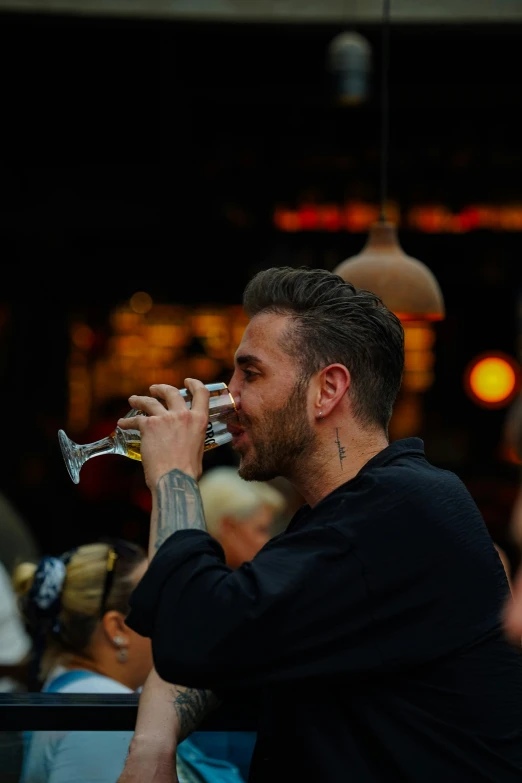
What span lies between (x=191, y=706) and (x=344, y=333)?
81cm

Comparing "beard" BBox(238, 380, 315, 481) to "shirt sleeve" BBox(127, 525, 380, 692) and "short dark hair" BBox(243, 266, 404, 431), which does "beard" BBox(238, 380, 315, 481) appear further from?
"shirt sleeve" BBox(127, 525, 380, 692)

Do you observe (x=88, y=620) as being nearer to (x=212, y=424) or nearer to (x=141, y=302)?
(x=212, y=424)

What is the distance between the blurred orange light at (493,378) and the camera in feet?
32.6

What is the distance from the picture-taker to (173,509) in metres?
1.86

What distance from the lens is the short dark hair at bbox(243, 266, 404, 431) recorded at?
2057mm

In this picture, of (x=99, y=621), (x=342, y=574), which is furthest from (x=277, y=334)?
(x=99, y=621)

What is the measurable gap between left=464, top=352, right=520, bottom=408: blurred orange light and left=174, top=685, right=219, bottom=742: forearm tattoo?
8.17m

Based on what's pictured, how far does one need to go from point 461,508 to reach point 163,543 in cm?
53

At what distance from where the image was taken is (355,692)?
176 centimetres

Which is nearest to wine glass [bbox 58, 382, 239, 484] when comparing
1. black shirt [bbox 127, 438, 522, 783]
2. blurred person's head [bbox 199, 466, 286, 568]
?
black shirt [bbox 127, 438, 522, 783]

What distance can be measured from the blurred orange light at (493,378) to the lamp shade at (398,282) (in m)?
5.84

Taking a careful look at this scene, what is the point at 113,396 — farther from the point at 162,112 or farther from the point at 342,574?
the point at 342,574

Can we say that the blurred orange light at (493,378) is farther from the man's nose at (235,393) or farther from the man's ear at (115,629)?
the man's nose at (235,393)

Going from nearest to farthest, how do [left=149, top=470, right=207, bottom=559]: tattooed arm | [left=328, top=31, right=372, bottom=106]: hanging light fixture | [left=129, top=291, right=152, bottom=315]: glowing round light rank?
1. [left=149, top=470, right=207, bottom=559]: tattooed arm
2. [left=328, top=31, right=372, bottom=106]: hanging light fixture
3. [left=129, top=291, right=152, bottom=315]: glowing round light
